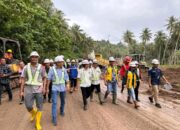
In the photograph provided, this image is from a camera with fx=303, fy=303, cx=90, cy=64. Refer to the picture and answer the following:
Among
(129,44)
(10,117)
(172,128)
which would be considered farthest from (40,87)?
(129,44)

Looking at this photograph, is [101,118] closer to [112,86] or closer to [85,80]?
[85,80]

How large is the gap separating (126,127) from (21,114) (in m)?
3.76

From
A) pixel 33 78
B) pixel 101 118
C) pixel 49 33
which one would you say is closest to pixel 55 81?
pixel 33 78

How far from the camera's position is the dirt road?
8414mm

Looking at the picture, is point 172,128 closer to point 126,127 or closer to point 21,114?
point 126,127

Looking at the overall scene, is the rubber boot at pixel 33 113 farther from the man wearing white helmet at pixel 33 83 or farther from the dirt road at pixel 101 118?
the man wearing white helmet at pixel 33 83

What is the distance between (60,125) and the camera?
8.49 meters

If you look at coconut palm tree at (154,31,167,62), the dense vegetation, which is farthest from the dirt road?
coconut palm tree at (154,31,167,62)

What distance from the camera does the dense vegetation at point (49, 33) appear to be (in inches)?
737

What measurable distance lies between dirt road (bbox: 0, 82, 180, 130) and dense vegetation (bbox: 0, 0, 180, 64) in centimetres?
774

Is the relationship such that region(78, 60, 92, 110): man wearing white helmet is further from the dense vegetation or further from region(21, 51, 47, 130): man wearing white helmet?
the dense vegetation

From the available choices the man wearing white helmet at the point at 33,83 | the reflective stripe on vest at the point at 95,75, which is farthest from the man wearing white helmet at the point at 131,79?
the man wearing white helmet at the point at 33,83

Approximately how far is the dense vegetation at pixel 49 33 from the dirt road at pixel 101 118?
25.4ft

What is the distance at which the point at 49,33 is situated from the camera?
125 ft
